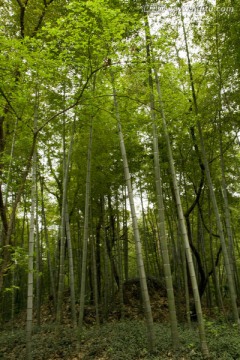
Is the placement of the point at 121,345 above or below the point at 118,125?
below

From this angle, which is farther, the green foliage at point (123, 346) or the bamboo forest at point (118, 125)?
the green foliage at point (123, 346)

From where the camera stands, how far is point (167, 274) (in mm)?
4539

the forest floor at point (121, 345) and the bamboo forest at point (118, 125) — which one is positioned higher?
the bamboo forest at point (118, 125)

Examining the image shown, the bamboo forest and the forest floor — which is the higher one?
the bamboo forest

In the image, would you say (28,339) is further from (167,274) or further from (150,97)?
(150,97)

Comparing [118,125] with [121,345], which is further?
[118,125]

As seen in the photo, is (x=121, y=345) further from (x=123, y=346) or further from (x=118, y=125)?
(x=118, y=125)

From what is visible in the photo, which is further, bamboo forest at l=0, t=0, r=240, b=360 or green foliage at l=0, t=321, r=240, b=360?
green foliage at l=0, t=321, r=240, b=360

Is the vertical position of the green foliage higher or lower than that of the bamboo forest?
lower

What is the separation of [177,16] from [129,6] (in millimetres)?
1327

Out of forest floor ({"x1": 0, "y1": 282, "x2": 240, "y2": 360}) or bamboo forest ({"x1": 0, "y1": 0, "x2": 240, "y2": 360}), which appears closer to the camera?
bamboo forest ({"x1": 0, "y1": 0, "x2": 240, "y2": 360})

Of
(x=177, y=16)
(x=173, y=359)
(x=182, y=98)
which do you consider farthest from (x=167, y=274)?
(x=177, y=16)

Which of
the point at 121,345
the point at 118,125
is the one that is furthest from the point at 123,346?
the point at 118,125

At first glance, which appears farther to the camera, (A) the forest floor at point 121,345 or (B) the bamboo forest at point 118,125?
(A) the forest floor at point 121,345
